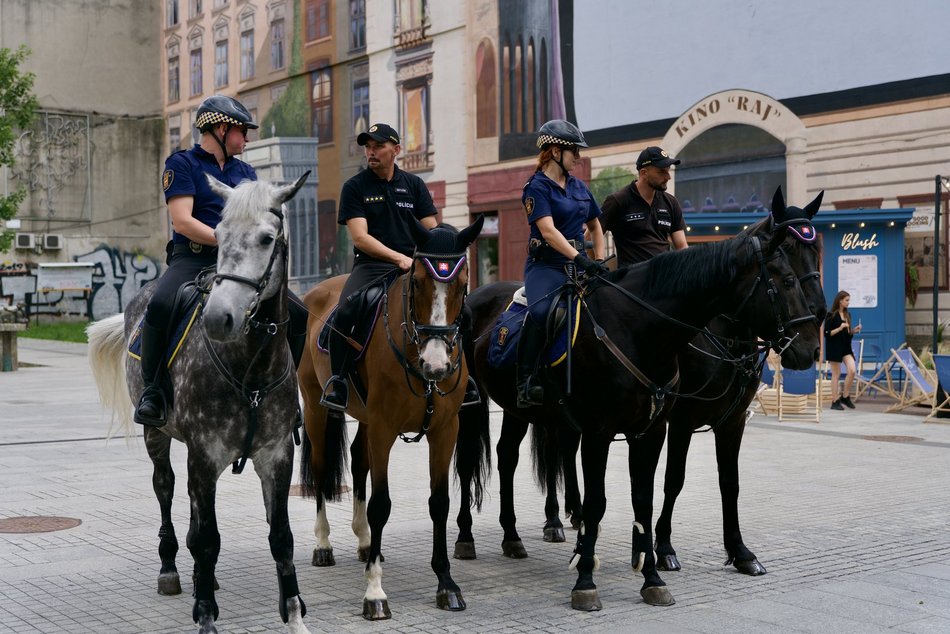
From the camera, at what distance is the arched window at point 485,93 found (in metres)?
28.7

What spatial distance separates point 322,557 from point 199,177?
2.72 m

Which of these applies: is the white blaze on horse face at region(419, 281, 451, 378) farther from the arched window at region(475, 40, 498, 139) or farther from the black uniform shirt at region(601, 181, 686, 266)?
the arched window at region(475, 40, 498, 139)

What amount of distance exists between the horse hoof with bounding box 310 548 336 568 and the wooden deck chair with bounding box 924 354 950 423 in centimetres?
1092

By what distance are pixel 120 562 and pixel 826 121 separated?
17.8 metres

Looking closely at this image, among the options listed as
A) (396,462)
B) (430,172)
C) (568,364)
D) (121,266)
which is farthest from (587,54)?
(121,266)

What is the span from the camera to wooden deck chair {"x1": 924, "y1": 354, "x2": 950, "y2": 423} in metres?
15.0

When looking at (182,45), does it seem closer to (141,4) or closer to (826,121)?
(141,4)

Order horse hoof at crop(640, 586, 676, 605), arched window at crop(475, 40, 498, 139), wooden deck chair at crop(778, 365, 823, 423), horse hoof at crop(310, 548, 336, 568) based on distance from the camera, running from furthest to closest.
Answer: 1. arched window at crop(475, 40, 498, 139)
2. wooden deck chair at crop(778, 365, 823, 423)
3. horse hoof at crop(310, 548, 336, 568)
4. horse hoof at crop(640, 586, 676, 605)

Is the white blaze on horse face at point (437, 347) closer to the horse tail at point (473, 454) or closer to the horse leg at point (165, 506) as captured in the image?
the horse leg at point (165, 506)

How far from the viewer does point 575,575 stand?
6.98m

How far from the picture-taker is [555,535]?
8.01 m

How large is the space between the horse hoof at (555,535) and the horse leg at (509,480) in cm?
27

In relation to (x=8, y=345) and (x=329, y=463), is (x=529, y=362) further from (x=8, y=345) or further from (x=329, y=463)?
(x=8, y=345)

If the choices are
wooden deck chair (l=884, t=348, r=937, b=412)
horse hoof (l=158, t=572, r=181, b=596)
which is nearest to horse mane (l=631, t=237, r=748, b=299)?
horse hoof (l=158, t=572, r=181, b=596)
